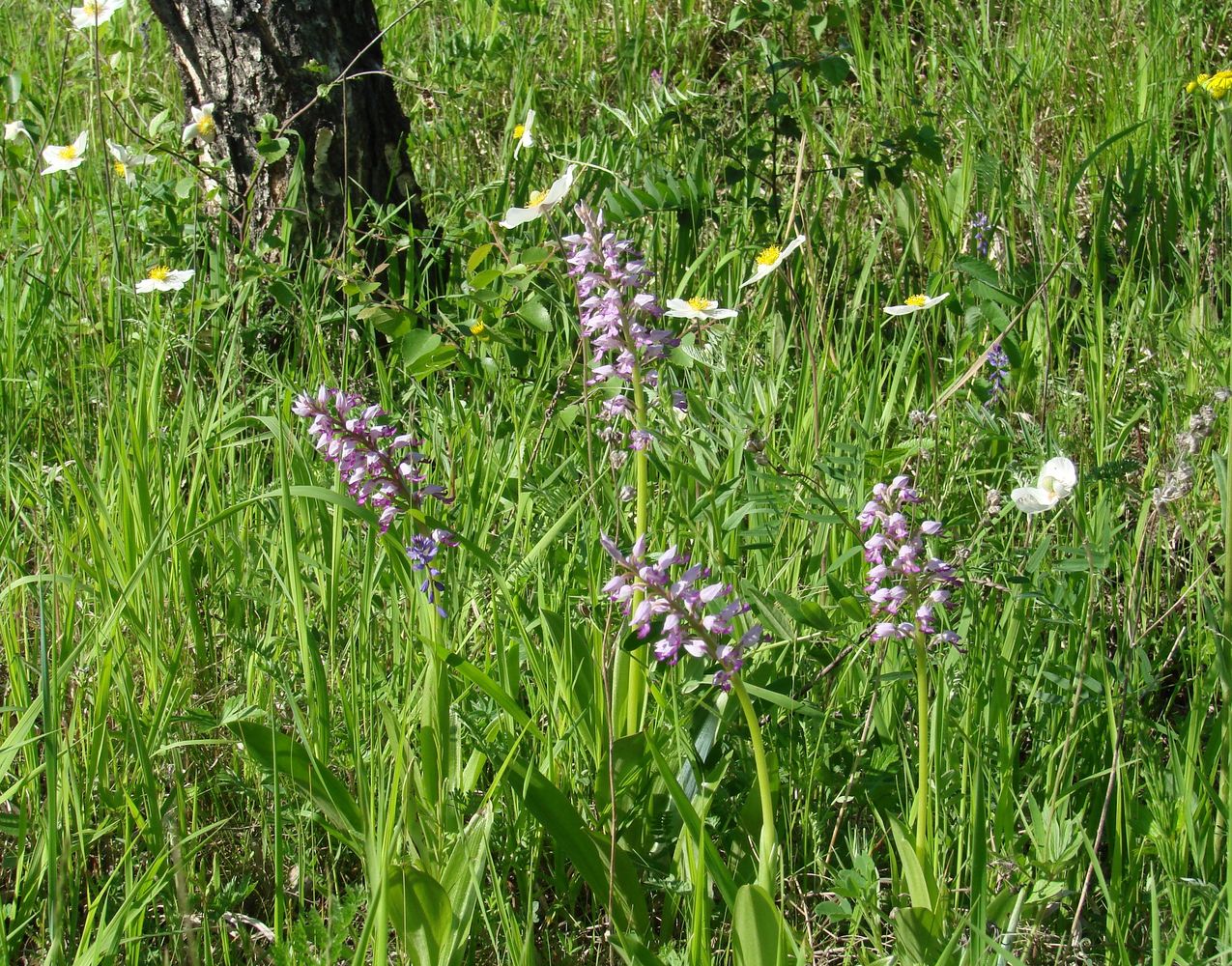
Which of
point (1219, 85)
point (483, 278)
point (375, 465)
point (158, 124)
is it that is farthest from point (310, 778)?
point (158, 124)

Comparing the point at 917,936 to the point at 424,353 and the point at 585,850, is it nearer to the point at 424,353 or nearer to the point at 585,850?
the point at 585,850

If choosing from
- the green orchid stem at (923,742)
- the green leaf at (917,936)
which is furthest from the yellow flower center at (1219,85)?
the green leaf at (917,936)

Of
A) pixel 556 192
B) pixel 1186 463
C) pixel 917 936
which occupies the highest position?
pixel 556 192

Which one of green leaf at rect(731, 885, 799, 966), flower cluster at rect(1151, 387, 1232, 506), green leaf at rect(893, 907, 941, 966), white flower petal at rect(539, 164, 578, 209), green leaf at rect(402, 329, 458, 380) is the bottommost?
green leaf at rect(893, 907, 941, 966)

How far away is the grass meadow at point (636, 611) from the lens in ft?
4.26

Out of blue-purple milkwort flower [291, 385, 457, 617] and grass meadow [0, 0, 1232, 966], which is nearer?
grass meadow [0, 0, 1232, 966]

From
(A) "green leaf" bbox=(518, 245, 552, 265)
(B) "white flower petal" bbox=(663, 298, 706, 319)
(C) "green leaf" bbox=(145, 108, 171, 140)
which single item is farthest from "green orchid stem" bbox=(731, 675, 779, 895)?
(C) "green leaf" bbox=(145, 108, 171, 140)

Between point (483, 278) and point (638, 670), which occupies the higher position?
point (483, 278)

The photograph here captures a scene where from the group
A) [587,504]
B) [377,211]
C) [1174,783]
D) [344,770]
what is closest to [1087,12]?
[377,211]

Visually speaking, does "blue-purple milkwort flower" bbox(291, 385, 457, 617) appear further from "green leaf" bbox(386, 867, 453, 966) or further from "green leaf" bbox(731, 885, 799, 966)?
"green leaf" bbox(731, 885, 799, 966)

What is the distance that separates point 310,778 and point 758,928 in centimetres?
57

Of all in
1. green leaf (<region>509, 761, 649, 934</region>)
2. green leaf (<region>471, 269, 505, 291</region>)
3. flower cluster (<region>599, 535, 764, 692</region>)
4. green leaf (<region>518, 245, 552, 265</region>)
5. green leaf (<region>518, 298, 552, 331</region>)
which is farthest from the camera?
green leaf (<region>518, 298, 552, 331</region>)

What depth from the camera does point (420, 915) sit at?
1.25m

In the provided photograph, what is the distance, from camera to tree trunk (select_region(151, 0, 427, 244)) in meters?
2.86
